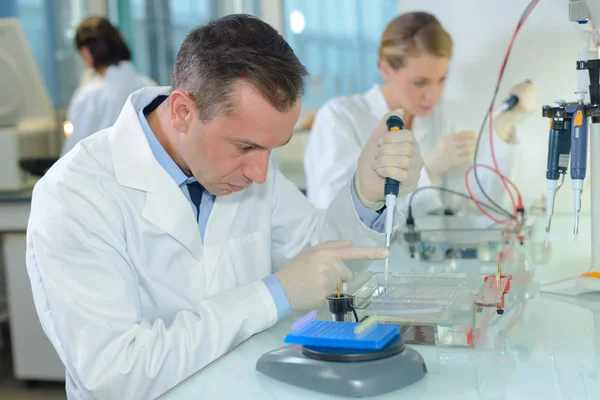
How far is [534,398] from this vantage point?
89cm

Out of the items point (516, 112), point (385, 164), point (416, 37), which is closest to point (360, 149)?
point (416, 37)

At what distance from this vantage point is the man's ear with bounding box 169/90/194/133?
1.32 metres

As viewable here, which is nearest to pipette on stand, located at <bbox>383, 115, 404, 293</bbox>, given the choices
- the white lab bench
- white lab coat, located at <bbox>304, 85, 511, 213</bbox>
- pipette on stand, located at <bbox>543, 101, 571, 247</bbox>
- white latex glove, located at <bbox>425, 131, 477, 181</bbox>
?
pipette on stand, located at <bbox>543, 101, 571, 247</bbox>

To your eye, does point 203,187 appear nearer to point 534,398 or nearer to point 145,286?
point 145,286

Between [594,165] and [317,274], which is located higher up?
[594,165]

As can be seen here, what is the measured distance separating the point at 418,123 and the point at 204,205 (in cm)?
129

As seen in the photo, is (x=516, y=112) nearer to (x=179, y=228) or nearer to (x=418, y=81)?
(x=418, y=81)

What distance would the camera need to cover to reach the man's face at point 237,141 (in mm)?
1268

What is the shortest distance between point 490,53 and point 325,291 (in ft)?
4.95

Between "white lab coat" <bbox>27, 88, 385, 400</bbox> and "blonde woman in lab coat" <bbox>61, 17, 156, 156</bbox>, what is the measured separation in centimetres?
199

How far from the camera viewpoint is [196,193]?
1505 millimetres

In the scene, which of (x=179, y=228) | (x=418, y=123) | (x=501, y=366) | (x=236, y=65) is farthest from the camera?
(x=418, y=123)

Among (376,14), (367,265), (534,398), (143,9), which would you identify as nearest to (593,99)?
(367,265)

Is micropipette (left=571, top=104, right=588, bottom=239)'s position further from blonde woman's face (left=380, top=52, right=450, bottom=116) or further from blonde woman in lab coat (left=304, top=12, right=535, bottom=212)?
blonde woman's face (left=380, top=52, right=450, bottom=116)
